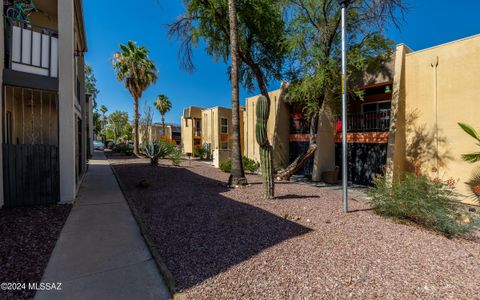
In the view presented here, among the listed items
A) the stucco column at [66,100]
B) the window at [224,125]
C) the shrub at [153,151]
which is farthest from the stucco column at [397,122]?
the window at [224,125]

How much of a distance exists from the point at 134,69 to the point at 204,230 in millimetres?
22292

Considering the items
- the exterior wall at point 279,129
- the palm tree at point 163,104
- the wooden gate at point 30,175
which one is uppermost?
the palm tree at point 163,104

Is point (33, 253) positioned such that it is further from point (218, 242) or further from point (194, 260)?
point (218, 242)

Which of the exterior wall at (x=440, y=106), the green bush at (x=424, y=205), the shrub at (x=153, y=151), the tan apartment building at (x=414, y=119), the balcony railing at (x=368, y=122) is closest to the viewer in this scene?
the green bush at (x=424, y=205)

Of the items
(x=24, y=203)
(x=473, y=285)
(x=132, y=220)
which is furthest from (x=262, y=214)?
(x=24, y=203)

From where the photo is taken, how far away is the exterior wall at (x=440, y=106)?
8.58 m

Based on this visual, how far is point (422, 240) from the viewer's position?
4.51m

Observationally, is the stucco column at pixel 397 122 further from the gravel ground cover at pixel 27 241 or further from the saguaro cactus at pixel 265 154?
the gravel ground cover at pixel 27 241

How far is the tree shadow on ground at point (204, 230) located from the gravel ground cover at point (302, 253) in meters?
0.02

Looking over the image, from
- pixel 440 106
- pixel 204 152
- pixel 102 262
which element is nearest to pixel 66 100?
pixel 102 262

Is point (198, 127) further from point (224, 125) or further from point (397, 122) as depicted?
point (397, 122)

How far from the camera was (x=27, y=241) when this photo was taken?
4141 millimetres

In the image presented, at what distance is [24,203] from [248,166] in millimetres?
10325

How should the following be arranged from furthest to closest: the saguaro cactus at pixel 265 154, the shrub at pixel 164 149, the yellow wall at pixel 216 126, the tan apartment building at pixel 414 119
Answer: the yellow wall at pixel 216 126, the shrub at pixel 164 149, the tan apartment building at pixel 414 119, the saguaro cactus at pixel 265 154
